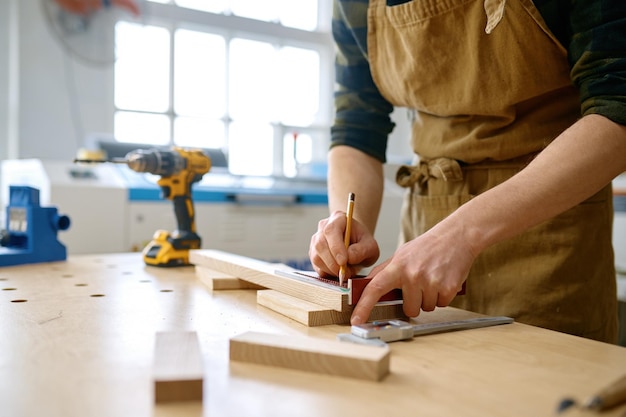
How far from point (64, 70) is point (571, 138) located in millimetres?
3565

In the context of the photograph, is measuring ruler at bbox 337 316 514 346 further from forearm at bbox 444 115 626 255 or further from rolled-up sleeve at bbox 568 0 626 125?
rolled-up sleeve at bbox 568 0 626 125

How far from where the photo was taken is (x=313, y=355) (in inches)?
21.3

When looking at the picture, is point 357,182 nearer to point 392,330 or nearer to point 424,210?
point 424,210

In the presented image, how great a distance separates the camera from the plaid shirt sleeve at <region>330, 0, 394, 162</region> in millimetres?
1211

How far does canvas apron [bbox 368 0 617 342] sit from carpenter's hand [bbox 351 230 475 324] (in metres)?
0.35

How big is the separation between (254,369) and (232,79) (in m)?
4.08

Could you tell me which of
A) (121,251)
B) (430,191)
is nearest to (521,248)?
(430,191)

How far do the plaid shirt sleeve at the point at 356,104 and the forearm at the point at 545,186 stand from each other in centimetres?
48

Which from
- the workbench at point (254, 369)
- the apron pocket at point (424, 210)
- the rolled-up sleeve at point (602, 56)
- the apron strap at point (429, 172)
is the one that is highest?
the rolled-up sleeve at point (602, 56)

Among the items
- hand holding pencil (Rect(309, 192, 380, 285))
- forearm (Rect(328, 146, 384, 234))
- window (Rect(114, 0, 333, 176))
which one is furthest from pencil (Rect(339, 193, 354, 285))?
window (Rect(114, 0, 333, 176))

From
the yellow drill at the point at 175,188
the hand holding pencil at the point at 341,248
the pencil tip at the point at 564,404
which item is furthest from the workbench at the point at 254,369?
the yellow drill at the point at 175,188

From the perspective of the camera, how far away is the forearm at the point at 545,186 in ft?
2.47

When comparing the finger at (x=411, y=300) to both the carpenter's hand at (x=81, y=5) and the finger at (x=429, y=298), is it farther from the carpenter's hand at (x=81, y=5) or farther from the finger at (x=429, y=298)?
the carpenter's hand at (x=81, y=5)

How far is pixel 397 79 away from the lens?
112 cm
